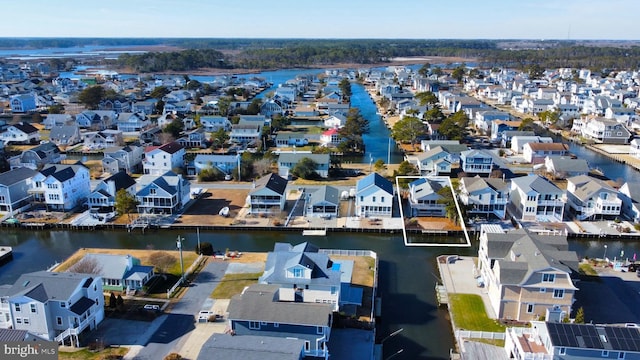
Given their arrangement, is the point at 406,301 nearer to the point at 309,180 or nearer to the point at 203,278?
the point at 203,278

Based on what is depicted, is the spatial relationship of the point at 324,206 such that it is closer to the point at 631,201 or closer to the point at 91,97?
the point at 631,201

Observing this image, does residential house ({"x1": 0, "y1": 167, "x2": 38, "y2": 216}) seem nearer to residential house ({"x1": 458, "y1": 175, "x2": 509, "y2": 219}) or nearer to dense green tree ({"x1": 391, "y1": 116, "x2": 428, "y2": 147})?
residential house ({"x1": 458, "y1": 175, "x2": 509, "y2": 219})

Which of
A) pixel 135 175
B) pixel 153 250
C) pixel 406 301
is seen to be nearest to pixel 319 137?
pixel 135 175

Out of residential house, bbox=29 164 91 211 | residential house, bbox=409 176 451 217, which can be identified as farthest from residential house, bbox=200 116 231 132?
residential house, bbox=409 176 451 217

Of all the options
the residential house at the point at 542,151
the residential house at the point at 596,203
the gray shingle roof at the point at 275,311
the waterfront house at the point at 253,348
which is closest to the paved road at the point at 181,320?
the gray shingle roof at the point at 275,311

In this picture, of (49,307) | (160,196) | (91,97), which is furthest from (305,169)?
(91,97)

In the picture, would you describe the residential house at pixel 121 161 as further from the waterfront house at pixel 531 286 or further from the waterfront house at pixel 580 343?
the waterfront house at pixel 580 343
